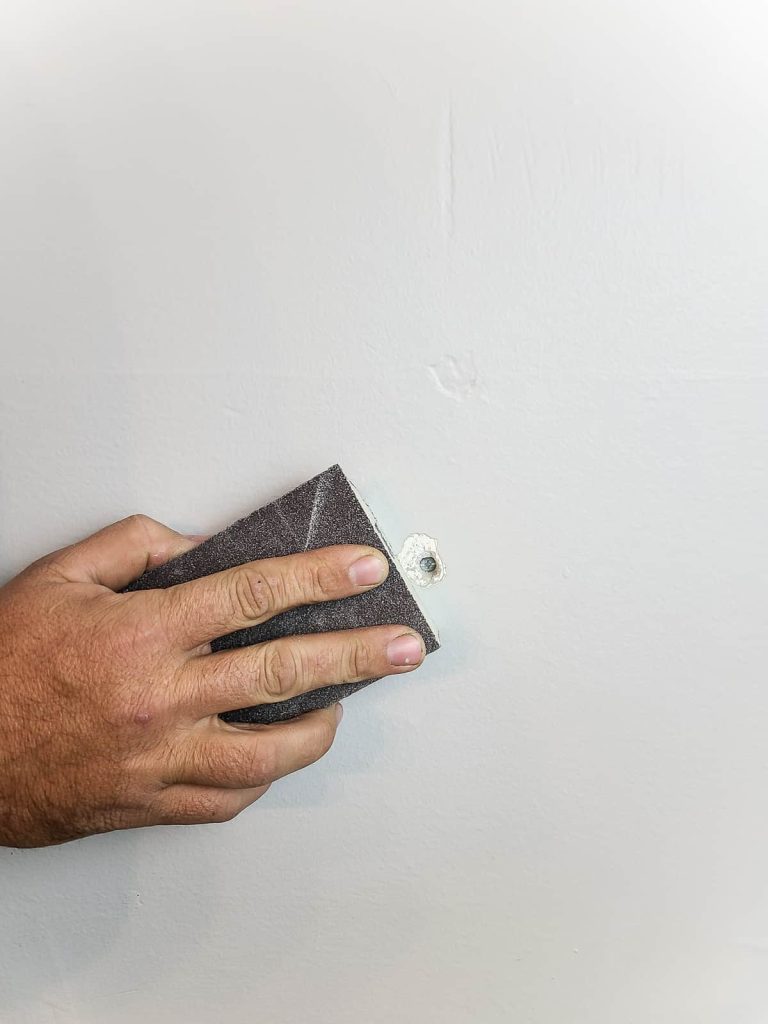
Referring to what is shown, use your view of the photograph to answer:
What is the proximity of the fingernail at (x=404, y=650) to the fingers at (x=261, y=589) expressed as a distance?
0.07 meters

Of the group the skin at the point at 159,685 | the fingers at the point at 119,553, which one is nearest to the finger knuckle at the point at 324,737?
the skin at the point at 159,685

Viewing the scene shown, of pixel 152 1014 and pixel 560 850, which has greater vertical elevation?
pixel 560 850

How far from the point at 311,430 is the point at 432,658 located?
32 cm

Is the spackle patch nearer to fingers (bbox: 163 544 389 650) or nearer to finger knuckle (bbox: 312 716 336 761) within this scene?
fingers (bbox: 163 544 389 650)

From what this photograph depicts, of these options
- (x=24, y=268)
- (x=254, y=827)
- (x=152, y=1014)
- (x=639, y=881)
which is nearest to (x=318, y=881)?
(x=254, y=827)

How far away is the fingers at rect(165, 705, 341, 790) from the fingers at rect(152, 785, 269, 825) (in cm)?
2

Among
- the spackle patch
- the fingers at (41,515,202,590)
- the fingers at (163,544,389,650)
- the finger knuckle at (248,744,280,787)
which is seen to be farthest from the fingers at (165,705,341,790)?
the spackle patch

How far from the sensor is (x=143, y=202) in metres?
0.95

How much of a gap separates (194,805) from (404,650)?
31 cm

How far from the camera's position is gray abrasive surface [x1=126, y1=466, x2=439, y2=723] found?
875mm

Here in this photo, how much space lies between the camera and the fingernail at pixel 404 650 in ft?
2.83

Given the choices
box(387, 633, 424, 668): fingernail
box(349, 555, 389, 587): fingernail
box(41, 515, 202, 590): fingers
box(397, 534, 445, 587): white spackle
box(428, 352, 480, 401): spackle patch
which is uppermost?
box(428, 352, 480, 401): spackle patch

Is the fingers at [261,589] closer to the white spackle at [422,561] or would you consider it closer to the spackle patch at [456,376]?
the white spackle at [422,561]

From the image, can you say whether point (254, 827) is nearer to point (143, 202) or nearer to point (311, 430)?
point (311, 430)
